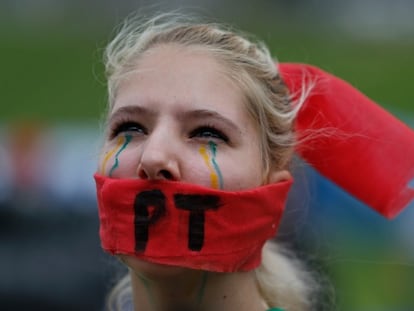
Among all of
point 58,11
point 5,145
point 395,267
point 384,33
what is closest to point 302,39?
point 384,33

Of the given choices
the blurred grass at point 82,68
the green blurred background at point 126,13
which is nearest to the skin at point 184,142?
the green blurred background at point 126,13

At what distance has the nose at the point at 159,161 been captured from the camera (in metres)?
3.22

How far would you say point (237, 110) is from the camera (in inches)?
136

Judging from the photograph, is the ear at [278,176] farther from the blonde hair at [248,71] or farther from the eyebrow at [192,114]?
the eyebrow at [192,114]

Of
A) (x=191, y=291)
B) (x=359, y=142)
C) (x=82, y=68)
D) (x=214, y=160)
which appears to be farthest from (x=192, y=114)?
(x=82, y=68)

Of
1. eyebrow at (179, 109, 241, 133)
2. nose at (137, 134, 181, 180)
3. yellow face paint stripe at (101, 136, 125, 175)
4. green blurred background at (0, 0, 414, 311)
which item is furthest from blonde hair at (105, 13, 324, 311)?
green blurred background at (0, 0, 414, 311)

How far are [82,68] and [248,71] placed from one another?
26.2m

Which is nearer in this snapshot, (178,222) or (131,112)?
(178,222)

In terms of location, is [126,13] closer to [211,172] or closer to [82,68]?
[82,68]

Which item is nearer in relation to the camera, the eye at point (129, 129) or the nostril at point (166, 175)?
the nostril at point (166, 175)

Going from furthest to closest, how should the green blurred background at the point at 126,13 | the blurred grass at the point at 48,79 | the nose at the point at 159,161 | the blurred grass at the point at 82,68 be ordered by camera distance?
the green blurred background at the point at 126,13 < the blurred grass at the point at 82,68 < the blurred grass at the point at 48,79 < the nose at the point at 159,161

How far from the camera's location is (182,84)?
3414 millimetres

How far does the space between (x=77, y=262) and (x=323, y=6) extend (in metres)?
33.6

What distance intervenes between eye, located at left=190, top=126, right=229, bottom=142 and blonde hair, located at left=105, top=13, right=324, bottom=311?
6.8 inches
